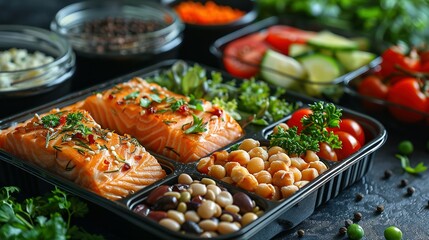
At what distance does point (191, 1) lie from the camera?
570 cm

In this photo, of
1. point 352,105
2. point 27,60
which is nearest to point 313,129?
point 352,105

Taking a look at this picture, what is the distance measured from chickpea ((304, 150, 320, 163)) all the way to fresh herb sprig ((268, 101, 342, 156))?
2cm

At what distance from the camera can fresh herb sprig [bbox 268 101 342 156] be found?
329cm

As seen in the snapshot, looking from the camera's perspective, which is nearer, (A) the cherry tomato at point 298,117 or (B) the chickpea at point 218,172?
(B) the chickpea at point 218,172

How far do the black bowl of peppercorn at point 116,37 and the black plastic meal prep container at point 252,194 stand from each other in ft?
2.08

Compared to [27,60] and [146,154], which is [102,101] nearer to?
[146,154]

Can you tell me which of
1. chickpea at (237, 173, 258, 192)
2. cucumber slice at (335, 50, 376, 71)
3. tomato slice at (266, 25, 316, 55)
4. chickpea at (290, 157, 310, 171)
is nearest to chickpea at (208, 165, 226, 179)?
chickpea at (237, 173, 258, 192)

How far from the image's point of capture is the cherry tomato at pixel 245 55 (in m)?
4.67

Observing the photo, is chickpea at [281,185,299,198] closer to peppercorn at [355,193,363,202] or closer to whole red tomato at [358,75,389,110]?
peppercorn at [355,193,363,202]

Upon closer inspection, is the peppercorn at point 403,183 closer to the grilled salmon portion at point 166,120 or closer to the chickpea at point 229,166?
the grilled salmon portion at point 166,120

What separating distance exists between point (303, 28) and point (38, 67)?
2369 millimetres

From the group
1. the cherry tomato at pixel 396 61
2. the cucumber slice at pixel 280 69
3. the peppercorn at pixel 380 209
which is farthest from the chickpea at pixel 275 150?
the cherry tomato at pixel 396 61

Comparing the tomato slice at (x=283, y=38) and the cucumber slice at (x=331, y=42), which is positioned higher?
the cucumber slice at (x=331, y=42)

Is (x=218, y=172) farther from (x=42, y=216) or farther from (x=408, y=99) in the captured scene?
(x=408, y=99)
